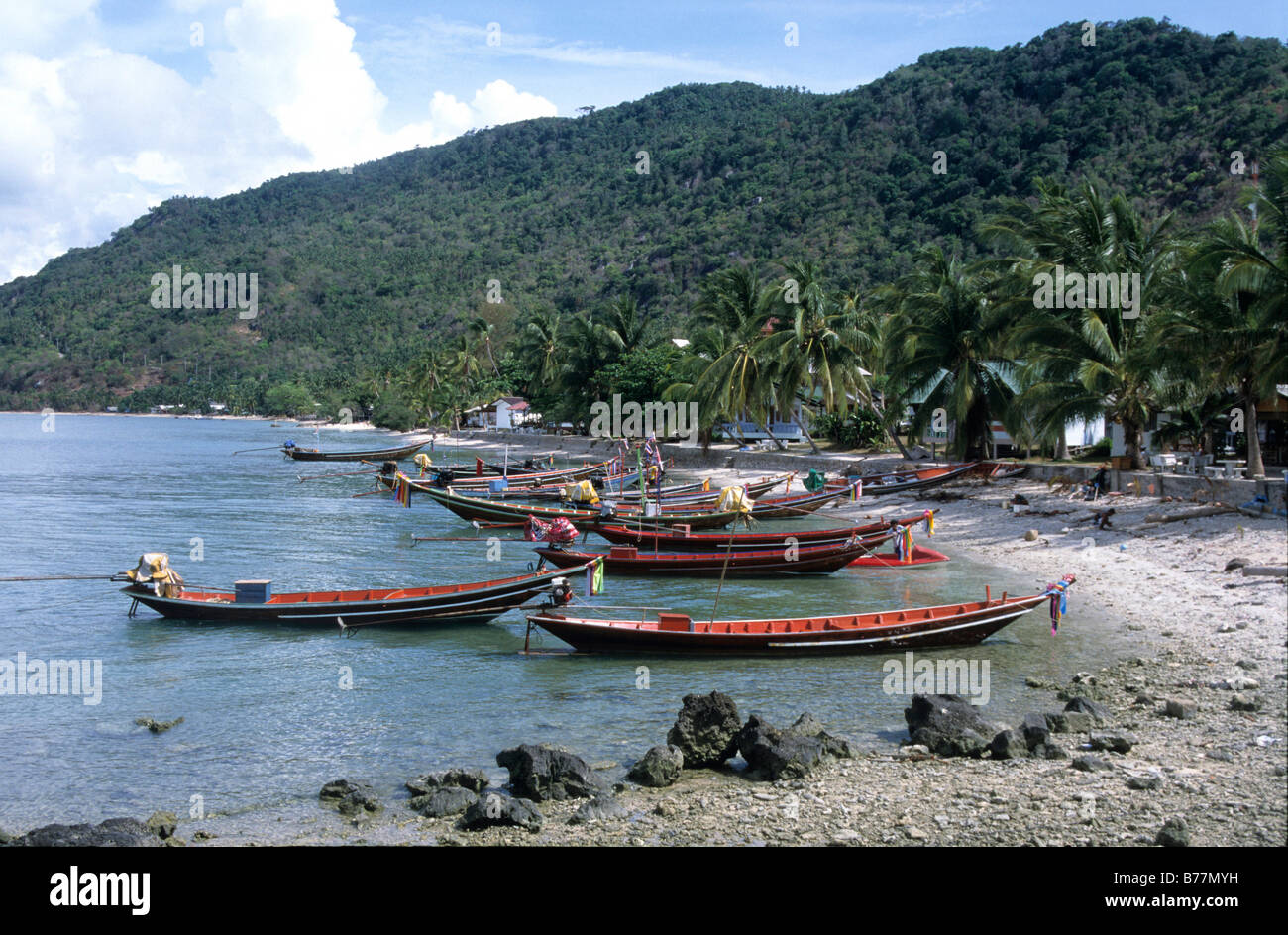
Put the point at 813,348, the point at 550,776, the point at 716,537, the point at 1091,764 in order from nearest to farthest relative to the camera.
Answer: the point at 1091,764
the point at 550,776
the point at 716,537
the point at 813,348

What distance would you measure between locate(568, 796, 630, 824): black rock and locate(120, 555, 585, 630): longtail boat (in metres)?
7.85

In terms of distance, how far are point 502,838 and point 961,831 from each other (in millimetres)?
4065

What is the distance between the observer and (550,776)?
1011cm

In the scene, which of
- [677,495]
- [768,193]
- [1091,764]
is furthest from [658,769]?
[768,193]

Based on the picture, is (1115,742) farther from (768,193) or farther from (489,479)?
(768,193)

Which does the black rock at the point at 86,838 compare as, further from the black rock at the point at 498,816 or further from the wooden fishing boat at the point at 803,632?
the wooden fishing boat at the point at 803,632

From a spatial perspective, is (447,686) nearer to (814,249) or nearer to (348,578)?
(348,578)

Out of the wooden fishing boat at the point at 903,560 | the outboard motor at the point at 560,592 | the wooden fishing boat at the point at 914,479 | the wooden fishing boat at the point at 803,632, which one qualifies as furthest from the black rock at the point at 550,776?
the wooden fishing boat at the point at 914,479

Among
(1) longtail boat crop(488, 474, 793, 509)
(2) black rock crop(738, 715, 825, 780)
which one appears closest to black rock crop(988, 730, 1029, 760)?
(2) black rock crop(738, 715, 825, 780)

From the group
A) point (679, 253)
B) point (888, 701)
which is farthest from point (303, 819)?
point (679, 253)

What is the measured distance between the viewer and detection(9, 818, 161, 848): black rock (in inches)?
332

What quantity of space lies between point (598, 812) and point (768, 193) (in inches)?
4530
